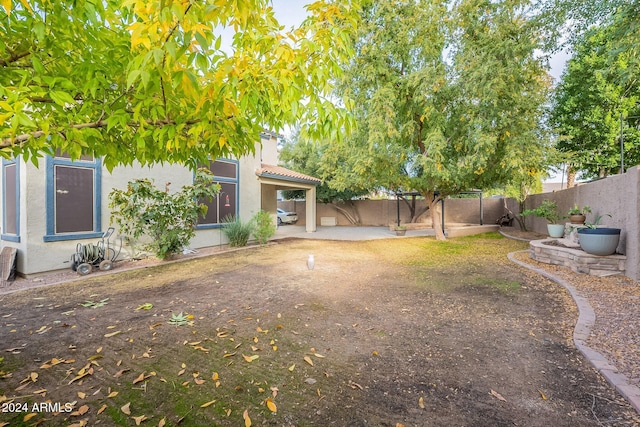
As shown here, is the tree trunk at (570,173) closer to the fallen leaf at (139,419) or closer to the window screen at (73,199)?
the fallen leaf at (139,419)

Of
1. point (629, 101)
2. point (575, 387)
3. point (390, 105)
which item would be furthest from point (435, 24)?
point (575, 387)

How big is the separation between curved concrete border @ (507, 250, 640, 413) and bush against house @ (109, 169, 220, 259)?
7220mm

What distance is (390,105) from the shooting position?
911cm

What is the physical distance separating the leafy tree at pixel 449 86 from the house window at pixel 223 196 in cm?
394

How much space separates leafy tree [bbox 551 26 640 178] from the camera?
12008 mm

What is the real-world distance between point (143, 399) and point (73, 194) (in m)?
6.05

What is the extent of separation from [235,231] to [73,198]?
439 centimetres

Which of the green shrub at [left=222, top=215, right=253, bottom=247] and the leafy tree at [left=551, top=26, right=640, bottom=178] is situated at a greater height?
the leafy tree at [left=551, top=26, right=640, bottom=178]

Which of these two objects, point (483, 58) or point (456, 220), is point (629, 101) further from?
point (456, 220)

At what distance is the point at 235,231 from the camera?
31.8 feet

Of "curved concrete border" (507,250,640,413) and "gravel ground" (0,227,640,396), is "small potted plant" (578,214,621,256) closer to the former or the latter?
"gravel ground" (0,227,640,396)

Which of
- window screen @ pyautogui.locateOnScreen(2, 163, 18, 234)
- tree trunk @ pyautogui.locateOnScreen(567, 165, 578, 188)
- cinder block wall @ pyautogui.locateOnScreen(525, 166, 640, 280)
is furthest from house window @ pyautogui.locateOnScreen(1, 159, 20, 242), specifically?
tree trunk @ pyautogui.locateOnScreen(567, 165, 578, 188)

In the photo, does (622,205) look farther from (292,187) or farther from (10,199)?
(10,199)

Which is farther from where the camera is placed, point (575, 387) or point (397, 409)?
point (575, 387)
